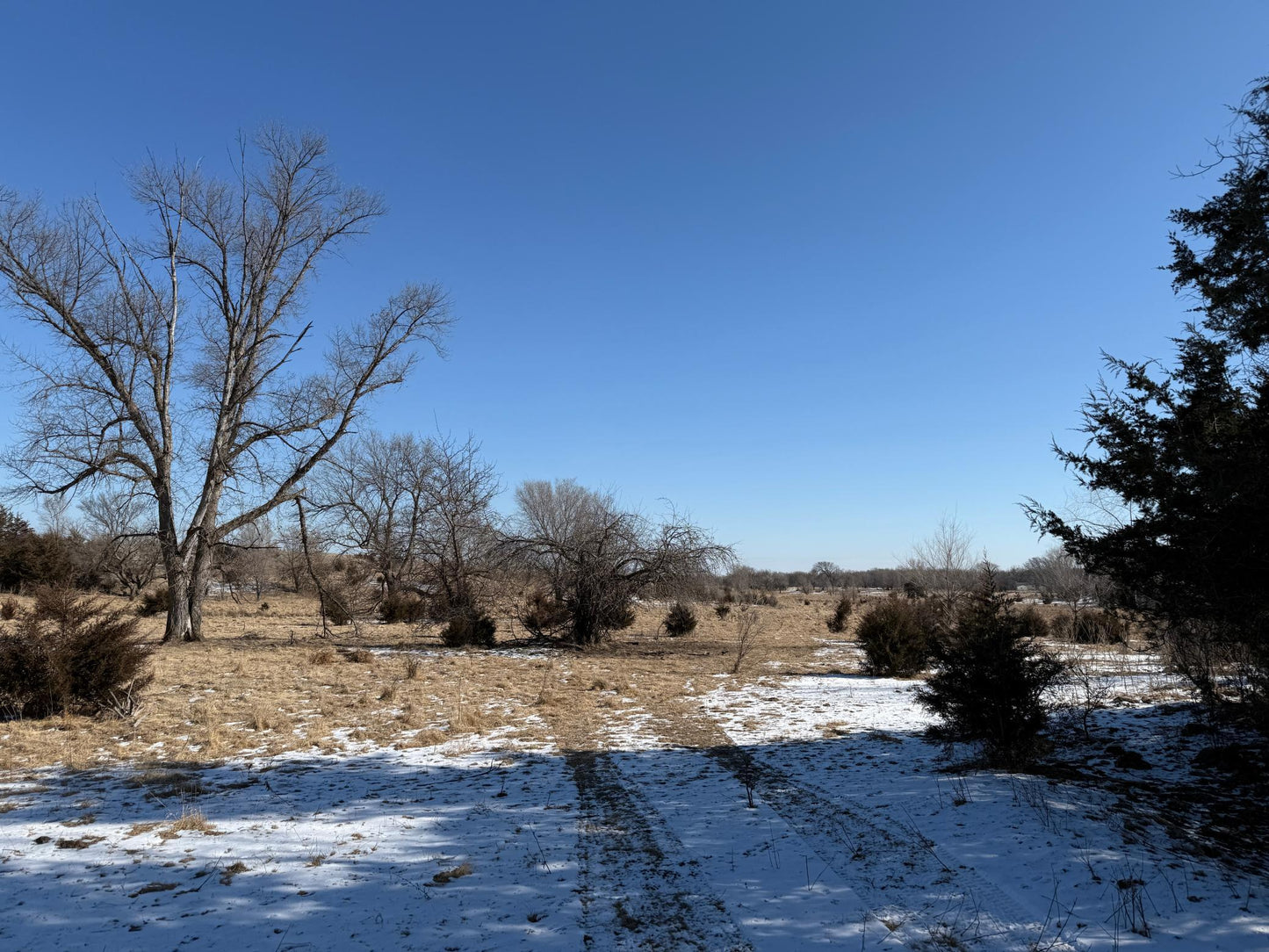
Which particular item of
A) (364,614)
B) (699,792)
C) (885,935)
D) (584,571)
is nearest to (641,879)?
(885,935)

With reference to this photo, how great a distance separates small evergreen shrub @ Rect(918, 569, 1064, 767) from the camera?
6969mm

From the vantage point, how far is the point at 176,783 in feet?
21.9

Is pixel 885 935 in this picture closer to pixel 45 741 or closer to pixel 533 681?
pixel 45 741

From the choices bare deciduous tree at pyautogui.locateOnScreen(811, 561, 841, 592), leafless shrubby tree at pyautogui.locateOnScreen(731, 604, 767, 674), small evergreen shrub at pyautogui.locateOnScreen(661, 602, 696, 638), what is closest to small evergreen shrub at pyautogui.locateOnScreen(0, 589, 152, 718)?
leafless shrubby tree at pyautogui.locateOnScreen(731, 604, 767, 674)

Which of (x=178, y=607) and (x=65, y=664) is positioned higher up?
(x=178, y=607)

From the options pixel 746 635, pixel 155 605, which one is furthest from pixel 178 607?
pixel 746 635

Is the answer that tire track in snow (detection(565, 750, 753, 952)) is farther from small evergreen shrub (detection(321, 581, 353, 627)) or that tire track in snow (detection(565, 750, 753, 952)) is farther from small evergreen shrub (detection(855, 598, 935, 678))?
small evergreen shrub (detection(321, 581, 353, 627))

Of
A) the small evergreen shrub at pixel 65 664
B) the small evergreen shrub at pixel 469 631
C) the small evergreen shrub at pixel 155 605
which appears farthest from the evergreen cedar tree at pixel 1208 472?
the small evergreen shrub at pixel 155 605

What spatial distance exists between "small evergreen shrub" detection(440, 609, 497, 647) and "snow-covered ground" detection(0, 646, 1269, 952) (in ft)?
41.1

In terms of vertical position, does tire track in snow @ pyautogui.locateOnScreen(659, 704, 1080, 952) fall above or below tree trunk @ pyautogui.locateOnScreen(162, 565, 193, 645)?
below

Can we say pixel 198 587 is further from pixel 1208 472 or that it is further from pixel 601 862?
pixel 1208 472

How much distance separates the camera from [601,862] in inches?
187

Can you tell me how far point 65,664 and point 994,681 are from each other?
38.0 ft

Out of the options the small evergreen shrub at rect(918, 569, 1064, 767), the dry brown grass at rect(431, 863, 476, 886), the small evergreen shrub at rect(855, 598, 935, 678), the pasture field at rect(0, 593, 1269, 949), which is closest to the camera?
the pasture field at rect(0, 593, 1269, 949)
